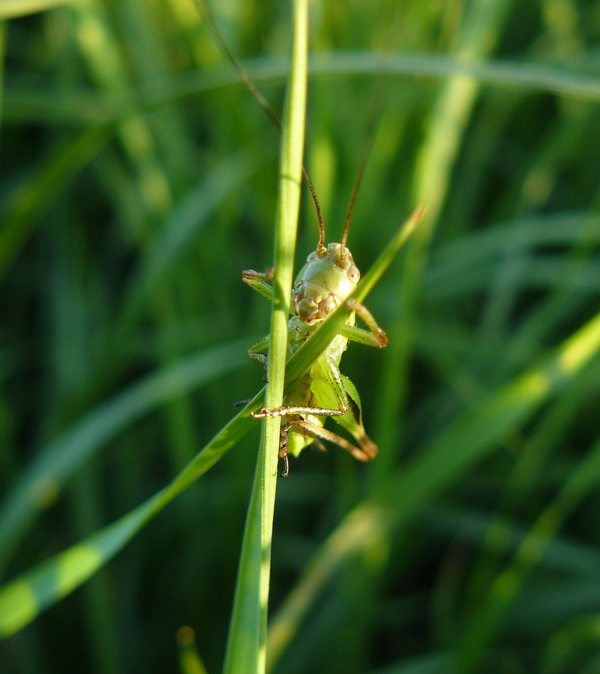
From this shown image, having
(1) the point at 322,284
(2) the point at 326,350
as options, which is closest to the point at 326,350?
(2) the point at 326,350

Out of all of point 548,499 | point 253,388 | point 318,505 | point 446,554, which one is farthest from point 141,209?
point 548,499

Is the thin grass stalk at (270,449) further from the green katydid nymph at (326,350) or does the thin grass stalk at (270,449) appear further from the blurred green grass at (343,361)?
the blurred green grass at (343,361)

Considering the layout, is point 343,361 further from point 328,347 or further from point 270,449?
point 270,449

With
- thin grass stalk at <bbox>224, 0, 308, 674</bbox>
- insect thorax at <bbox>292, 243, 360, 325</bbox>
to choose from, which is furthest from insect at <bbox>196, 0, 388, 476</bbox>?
thin grass stalk at <bbox>224, 0, 308, 674</bbox>

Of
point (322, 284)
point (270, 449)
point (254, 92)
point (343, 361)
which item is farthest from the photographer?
point (343, 361)

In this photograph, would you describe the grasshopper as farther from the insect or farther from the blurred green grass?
the blurred green grass

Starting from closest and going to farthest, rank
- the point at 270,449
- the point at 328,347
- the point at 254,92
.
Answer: the point at 270,449 < the point at 254,92 < the point at 328,347

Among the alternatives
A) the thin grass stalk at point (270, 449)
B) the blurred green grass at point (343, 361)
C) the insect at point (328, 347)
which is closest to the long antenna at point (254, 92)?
the insect at point (328, 347)
